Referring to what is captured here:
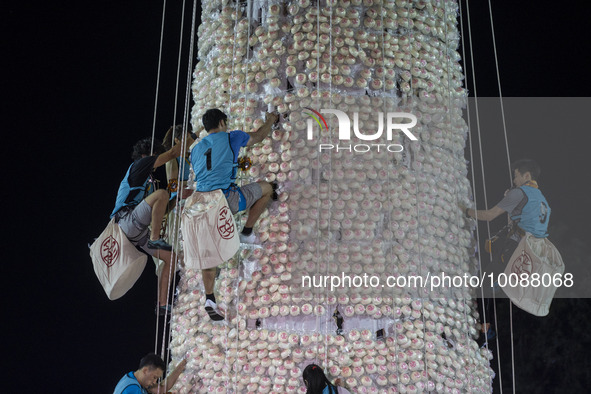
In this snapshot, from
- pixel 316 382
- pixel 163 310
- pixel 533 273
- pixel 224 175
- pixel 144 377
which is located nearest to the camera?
pixel 316 382

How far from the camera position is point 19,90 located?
7621 millimetres

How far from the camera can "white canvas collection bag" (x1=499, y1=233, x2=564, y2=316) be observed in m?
4.44

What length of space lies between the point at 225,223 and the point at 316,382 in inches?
45.4

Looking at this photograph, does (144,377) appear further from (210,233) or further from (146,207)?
(146,207)

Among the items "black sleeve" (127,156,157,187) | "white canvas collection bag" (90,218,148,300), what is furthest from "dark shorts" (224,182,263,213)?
"white canvas collection bag" (90,218,148,300)

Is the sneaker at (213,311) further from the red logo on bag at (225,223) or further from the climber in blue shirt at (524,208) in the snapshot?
the climber in blue shirt at (524,208)

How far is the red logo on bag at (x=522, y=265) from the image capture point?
4461 mm

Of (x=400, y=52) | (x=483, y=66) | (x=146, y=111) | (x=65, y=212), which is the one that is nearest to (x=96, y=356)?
(x=65, y=212)

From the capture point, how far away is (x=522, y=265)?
450 cm

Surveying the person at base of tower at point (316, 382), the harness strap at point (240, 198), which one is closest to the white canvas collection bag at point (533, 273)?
the person at base of tower at point (316, 382)

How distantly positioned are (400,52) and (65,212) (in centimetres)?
464

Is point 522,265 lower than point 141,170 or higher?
lower

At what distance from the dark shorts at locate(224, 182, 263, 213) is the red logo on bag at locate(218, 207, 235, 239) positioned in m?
0.11

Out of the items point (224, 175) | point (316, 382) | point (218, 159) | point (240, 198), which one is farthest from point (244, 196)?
point (316, 382)
